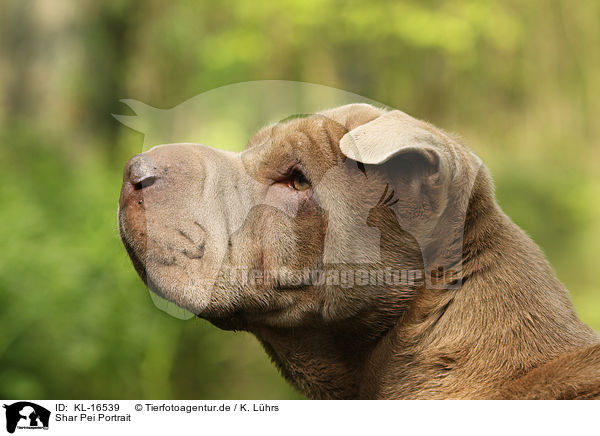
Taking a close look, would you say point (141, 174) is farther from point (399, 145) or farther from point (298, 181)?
point (399, 145)

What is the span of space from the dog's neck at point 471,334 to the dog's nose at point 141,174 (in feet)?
2.49

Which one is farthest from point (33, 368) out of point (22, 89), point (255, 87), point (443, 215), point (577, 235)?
Answer: point (577, 235)

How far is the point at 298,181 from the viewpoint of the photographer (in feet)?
8.55

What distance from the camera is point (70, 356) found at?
4305 mm

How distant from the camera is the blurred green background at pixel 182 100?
4387mm

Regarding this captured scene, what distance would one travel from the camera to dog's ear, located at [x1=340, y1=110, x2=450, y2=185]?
2.20m

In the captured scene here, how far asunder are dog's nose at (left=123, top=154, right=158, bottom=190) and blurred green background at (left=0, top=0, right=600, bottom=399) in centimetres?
79

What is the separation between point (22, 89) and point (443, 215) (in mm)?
5624

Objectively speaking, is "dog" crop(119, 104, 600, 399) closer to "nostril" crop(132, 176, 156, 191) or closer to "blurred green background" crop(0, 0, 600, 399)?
"nostril" crop(132, 176, 156, 191)

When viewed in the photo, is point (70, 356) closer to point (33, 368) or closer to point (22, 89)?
point (33, 368)
